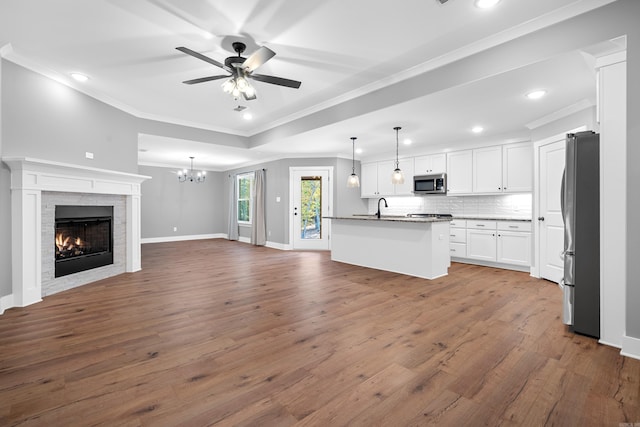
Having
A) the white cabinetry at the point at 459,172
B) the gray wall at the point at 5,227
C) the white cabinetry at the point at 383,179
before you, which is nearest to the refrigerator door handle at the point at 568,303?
the white cabinetry at the point at 459,172

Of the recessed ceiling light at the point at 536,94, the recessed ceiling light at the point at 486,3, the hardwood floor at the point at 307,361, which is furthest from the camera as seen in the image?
the recessed ceiling light at the point at 536,94

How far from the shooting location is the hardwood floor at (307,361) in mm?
1634

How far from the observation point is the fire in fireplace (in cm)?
408

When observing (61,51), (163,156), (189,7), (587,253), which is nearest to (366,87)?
(189,7)

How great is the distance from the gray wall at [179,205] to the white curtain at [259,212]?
262cm

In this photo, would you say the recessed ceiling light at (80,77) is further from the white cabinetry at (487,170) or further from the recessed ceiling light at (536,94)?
the white cabinetry at (487,170)

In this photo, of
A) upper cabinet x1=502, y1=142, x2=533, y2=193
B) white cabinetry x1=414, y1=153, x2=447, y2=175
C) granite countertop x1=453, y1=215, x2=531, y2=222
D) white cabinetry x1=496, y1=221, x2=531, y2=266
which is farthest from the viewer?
white cabinetry x1=414, y1=153, x2=447, y2=175

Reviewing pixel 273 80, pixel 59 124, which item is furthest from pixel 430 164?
pixel 59 124

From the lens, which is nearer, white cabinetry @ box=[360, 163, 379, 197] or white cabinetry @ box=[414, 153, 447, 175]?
white cabinetry @ box=[414, 153, 447, 175]

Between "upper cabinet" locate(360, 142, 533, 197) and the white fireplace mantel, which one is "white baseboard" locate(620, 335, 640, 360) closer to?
"upper cabinet" locate(360, 142, 533, 197)

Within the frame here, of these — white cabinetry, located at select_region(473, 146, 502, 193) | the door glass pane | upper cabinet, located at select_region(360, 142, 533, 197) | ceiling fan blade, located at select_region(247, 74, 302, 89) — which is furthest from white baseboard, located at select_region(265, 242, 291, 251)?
ceiling fan blade, located at select_region(247, 74, 302, 89)

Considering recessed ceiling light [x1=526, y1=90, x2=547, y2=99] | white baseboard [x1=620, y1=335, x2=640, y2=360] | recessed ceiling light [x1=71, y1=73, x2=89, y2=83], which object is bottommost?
white baseboard [x1=620, y1=335, x2=640, y2=360]

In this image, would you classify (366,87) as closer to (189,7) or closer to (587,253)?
(189,7)

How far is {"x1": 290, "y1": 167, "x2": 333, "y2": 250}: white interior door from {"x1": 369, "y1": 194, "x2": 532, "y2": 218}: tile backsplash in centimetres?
165
